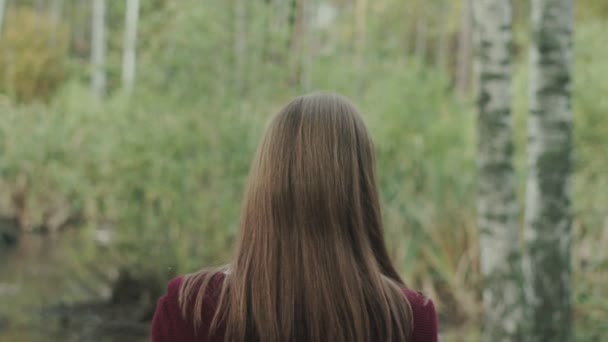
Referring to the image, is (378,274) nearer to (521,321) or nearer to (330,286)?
(330,286)

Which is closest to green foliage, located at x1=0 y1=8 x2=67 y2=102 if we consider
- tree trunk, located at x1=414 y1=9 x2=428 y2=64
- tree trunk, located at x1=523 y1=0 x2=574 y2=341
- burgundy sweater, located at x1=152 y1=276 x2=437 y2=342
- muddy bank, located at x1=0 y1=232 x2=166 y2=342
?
muddy bank, located at x1=0 y1=232 x2=166 y2=342

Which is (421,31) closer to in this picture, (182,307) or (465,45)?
(465,45)

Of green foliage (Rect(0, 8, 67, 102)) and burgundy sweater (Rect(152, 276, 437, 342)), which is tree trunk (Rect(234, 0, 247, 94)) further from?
green foliage (Rect(0, 8, 67, 102))

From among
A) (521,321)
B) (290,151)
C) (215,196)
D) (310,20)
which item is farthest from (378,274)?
(310,20)

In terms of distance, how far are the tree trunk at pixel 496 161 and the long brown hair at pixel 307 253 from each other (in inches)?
147

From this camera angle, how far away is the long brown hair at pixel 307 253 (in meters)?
1.97

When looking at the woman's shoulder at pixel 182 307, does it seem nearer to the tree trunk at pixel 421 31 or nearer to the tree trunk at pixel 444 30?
the tree trunk at pixel 444 30

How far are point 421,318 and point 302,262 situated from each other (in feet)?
0.87

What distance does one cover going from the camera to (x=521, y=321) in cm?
527

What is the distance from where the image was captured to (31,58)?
33.1m

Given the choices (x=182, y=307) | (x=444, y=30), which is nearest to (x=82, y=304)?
(x=182, y=307)

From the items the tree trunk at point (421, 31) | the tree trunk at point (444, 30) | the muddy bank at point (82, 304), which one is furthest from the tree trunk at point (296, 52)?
the tree trunk at point (421, 31)

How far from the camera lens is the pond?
8844mm

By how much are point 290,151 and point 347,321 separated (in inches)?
13.5
